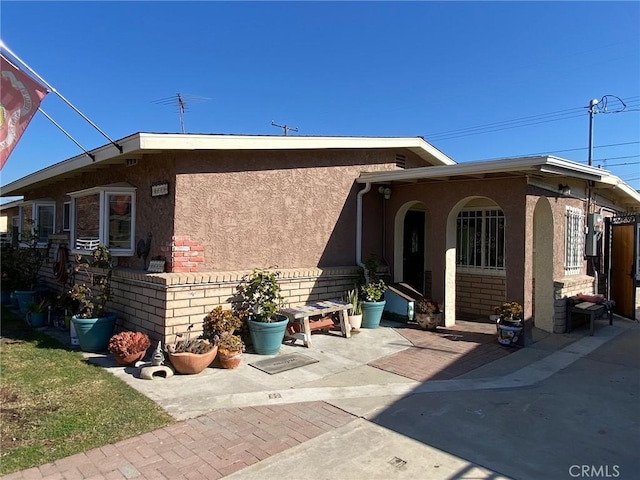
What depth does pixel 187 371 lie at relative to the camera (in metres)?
5.46


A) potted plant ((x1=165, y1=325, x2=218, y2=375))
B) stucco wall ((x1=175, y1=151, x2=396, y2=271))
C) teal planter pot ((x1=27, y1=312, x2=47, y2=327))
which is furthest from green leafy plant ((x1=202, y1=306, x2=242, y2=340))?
teal planter pot ((x1=27, y1=312, x2=47, y2=327))

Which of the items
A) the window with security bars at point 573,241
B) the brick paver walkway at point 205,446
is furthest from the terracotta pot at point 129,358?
the window with security bars at point 573,241

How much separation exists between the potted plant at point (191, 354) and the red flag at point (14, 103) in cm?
284

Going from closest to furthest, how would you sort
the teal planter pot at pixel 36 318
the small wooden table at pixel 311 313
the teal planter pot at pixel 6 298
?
1. the small wooden table at pixel 311 313
2. the teal planter pot at pixel 36 318
3. the teal planter pot at pixel 6 298

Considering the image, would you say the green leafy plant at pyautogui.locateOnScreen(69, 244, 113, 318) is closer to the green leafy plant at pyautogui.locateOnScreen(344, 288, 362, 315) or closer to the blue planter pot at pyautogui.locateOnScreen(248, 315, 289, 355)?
the blue planter pot at pyautogui.locateOnScreen(248, 315, 289, 355)

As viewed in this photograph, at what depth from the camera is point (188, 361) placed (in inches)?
212

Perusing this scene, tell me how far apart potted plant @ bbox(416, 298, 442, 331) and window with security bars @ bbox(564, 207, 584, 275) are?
295 centimetres

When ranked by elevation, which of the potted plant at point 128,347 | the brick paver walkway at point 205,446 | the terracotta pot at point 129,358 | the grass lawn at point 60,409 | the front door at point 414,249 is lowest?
the brick paver walkway at point 205,446

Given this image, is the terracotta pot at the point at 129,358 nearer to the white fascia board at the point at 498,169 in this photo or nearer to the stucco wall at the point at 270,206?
the stucco wall at the point at 270,206

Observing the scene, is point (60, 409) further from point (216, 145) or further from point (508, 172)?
point (508, 172)

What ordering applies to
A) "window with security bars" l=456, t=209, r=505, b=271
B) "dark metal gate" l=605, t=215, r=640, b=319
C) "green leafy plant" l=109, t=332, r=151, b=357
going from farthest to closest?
1. "dark metal gate" l=605, t=215, r=640, b=319
2. "window with security bars" l=456, t=209, r=505, b=271
3. "green leafy plant" l=109, t=332, r=151, b=357

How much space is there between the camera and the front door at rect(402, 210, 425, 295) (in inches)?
408

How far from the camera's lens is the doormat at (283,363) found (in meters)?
5.78

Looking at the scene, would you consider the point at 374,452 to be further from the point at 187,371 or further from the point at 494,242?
the point at 494,242
